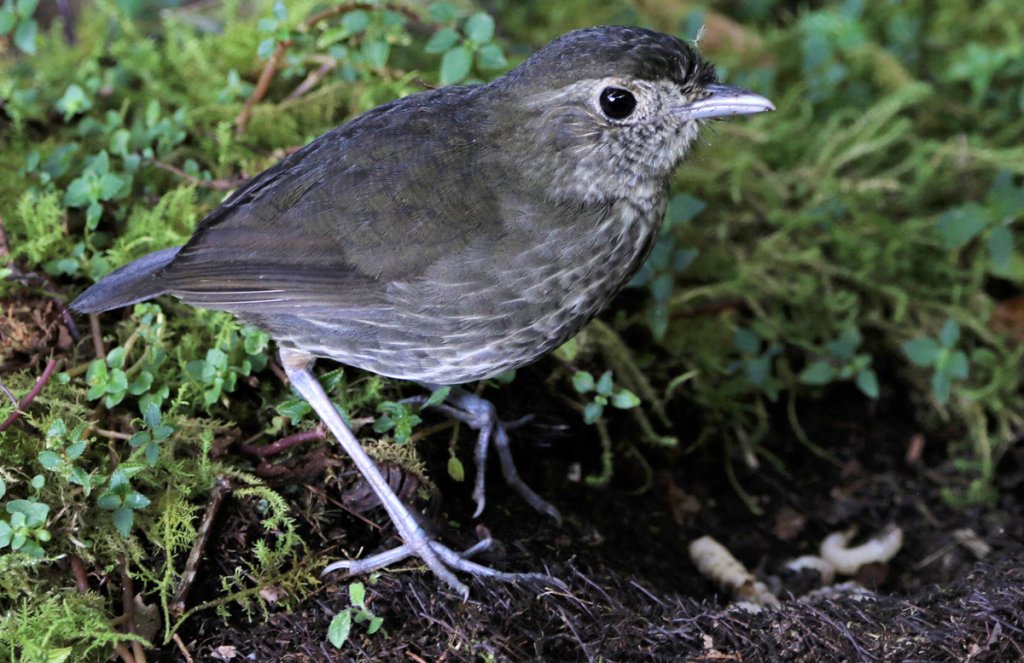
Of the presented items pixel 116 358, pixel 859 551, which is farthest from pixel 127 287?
pixel 859 551

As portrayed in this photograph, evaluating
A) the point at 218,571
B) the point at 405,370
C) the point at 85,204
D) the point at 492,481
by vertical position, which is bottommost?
the point at 492,481

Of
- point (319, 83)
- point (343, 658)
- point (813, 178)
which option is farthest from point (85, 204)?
point (813, 178)

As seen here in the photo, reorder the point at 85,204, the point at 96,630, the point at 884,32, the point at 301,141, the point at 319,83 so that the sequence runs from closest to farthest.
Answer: the point at 96,630 → the point at 85,204 → the point at 301,141 → the point at 319,83 → the point at 884,32

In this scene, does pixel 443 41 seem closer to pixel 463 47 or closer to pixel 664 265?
pixel 463 47

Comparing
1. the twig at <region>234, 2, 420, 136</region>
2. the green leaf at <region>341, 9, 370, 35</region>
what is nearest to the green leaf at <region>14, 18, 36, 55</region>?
the twig at <region>234, 2, 420, 136</region>

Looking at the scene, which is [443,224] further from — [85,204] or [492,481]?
[85,204]

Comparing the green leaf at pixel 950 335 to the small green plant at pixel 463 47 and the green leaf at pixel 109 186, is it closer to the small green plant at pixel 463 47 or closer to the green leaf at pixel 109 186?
the small green plant at pixel 463 47
